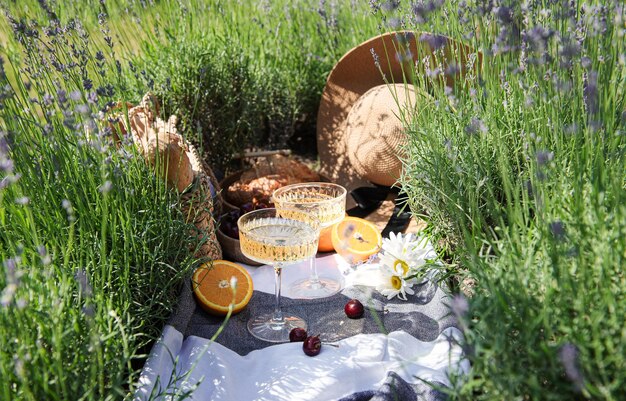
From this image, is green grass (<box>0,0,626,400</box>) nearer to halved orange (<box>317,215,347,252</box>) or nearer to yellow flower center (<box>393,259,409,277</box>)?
yellow flower center (<box>393,259,409,277</box>)

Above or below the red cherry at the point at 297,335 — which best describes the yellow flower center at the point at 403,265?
above

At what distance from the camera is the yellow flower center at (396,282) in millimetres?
2382

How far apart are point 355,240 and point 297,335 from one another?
2.25 ft

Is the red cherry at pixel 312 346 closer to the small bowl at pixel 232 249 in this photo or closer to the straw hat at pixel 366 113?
the small bowl at pixel 232 249

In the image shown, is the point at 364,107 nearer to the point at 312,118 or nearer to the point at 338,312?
the point at 312,118

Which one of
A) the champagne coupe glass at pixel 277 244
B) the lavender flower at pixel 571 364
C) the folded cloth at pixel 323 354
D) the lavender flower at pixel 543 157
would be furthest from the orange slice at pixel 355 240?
the lavender flower at pixel 571 364

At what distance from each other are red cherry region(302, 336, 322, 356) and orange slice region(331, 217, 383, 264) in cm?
61

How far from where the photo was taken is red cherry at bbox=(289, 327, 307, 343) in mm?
2172

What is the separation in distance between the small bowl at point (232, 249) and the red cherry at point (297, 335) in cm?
67

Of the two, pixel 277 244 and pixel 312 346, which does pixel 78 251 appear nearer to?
pixel 277 244

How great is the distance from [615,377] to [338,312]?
1.28m

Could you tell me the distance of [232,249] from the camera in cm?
282

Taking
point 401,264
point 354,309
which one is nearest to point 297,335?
point 354,309

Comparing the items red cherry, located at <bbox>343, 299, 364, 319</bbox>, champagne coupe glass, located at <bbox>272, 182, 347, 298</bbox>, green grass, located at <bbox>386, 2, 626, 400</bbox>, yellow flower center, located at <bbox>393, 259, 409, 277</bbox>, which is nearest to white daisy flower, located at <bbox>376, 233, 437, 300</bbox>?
yellow flower center, located at <bbox>393, 259, 409, 277</bbox>
